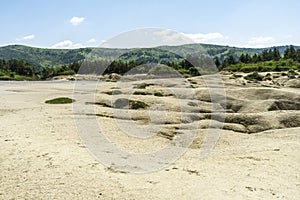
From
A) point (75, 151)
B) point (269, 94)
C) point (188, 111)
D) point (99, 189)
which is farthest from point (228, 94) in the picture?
point (99, 189)

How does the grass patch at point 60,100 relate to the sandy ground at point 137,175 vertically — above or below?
above

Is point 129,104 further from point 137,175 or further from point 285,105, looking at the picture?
point 137,175

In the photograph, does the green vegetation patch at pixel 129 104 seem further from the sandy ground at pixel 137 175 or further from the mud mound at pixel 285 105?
the mud mound at pixel 285 105

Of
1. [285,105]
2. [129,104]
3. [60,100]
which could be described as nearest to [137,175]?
[129,104]

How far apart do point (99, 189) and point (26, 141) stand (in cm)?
662

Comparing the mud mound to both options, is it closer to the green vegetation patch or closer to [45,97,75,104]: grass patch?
the green vegetation patch

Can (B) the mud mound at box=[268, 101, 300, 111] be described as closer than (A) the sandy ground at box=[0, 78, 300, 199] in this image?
No

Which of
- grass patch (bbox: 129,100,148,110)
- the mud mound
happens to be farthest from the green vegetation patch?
the mud mound

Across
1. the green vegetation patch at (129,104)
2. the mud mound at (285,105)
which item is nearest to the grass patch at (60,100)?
the green vegetation patch at (129,104)

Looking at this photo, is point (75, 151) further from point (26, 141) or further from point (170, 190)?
point (170, 190)

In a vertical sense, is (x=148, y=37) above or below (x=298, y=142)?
above

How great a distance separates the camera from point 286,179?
1184cm

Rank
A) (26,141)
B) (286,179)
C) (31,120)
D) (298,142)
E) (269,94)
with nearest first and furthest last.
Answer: (286,179) < (26,141) < (298,142) < (31,120) < (269,94)

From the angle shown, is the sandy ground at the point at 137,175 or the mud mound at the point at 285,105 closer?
the sandy ground at the point at 137,175
